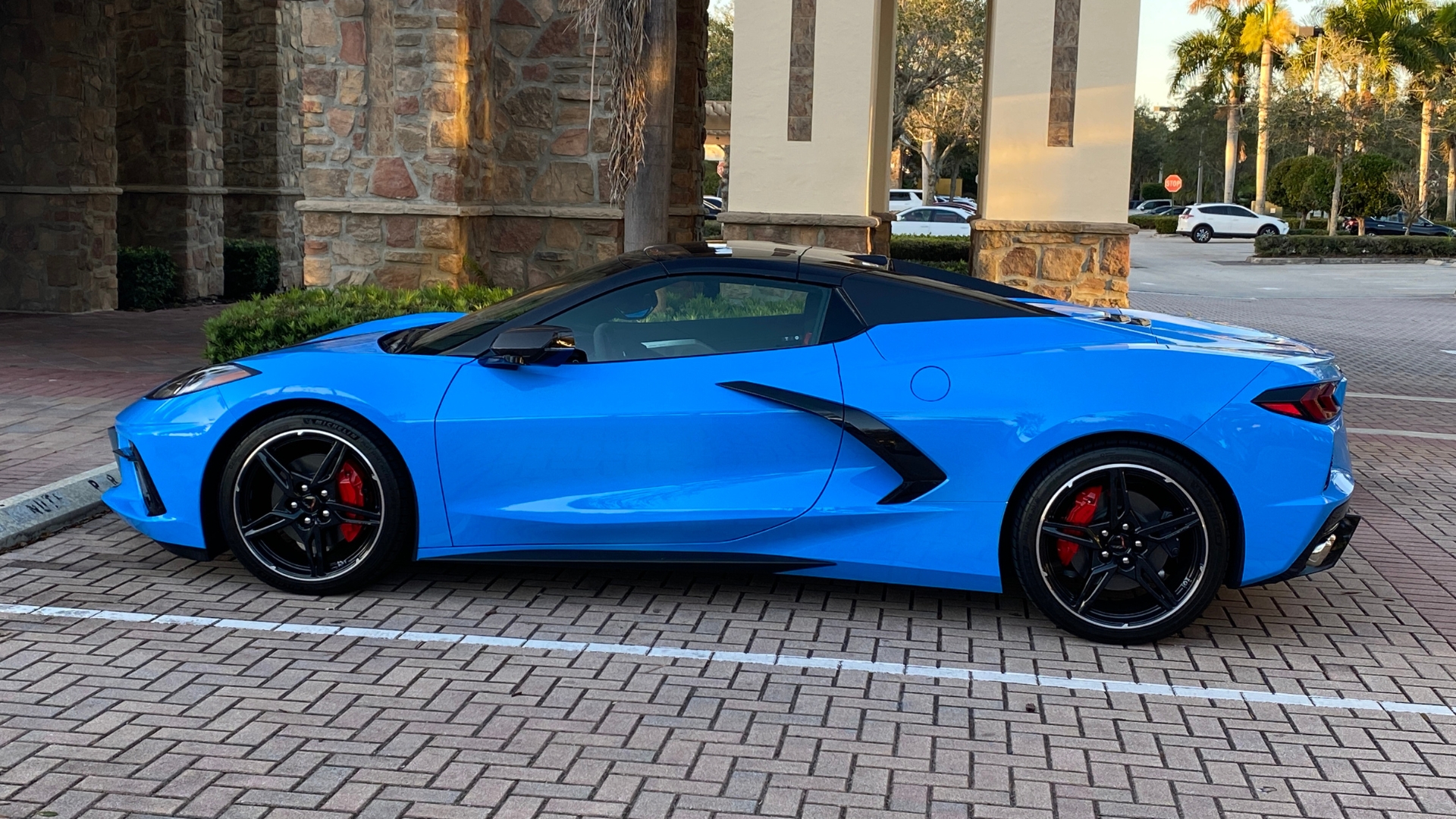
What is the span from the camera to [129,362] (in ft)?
39.5

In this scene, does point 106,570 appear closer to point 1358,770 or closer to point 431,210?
point 1358,770

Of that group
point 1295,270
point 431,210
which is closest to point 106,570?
point 431,210

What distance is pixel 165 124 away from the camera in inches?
720

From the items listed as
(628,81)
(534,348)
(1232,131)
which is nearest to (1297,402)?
(534,348)

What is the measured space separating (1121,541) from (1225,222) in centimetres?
5021

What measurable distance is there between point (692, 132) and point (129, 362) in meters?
6.69

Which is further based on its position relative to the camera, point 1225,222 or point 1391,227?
point 1391,227

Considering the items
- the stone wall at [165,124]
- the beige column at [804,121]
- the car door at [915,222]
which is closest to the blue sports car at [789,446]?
the beige column at [804,121]

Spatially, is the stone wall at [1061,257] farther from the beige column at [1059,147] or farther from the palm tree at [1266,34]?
the palm tree at [1266,34]

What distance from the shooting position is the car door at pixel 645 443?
16.4ft

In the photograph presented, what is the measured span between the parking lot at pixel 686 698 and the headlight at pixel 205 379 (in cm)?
75

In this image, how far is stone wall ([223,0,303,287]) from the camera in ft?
71.5

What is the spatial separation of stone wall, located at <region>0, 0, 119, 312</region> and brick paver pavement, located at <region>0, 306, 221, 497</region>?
0.55m

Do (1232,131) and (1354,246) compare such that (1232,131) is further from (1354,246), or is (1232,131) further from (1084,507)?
(1084,507)
